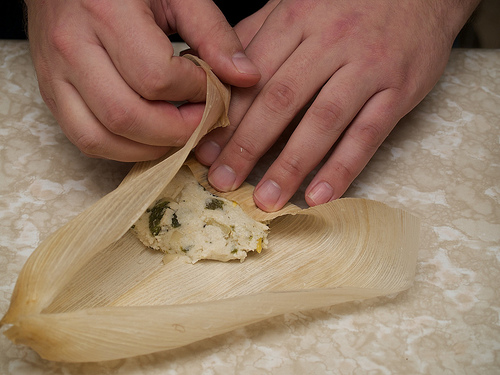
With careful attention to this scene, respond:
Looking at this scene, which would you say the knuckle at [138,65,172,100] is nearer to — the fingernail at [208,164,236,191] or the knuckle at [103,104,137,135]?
the knuckle at [103,104,137,135]

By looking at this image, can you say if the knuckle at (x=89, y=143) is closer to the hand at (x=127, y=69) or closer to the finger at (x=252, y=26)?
the hand at (x=127, y=69)

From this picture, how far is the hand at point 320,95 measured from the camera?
1234 millimetres

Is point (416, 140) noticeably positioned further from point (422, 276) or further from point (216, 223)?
point (216, 223)

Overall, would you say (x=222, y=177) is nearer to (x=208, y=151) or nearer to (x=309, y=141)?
(x=208, y=151)

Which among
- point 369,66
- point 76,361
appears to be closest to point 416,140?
point 369,66

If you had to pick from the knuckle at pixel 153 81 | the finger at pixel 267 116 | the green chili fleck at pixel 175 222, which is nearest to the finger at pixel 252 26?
the finger at pixel 267 116

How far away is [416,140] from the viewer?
4.90 ft

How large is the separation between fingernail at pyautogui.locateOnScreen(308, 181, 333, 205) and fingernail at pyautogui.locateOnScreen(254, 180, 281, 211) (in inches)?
3.2

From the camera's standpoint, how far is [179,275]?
43.3 inches

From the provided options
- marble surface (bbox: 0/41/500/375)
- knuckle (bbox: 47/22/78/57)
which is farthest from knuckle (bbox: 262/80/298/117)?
knuckle (bbox: 47/22/78/57)

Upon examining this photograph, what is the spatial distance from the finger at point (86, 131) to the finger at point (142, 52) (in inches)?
4.7

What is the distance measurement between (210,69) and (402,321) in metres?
0.66

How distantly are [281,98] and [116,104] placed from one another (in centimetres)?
38

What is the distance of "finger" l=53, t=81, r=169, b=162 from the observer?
1.13 m
